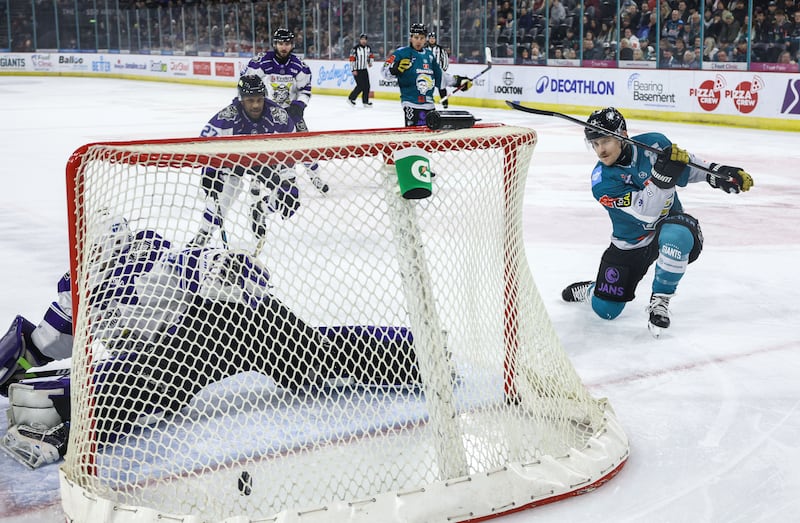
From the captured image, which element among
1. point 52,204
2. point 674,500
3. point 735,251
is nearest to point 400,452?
point 674,500

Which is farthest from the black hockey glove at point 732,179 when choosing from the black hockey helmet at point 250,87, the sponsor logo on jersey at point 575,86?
the sponsor logo on jersey at point 575,86

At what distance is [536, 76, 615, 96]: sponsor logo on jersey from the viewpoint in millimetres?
12867

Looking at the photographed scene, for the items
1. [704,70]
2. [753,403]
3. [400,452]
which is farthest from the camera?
[704,70]

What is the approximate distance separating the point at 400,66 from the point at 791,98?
194 inches

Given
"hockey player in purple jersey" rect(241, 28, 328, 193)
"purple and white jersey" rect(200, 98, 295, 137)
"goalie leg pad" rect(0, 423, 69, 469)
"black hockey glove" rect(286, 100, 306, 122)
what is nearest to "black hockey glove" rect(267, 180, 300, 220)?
"goalie leg pad" rect(0, 423, 69, 469)

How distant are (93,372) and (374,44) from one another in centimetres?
1679

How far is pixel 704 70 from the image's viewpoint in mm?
11688

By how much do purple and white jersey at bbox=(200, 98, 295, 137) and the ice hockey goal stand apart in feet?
7.80

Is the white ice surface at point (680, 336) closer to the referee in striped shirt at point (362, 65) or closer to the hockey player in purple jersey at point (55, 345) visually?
the hockey player in purple jersey at point (55, 345)

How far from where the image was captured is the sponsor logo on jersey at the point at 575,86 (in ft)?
42.2

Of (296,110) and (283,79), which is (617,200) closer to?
(296,110)

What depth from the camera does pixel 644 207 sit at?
145 inches

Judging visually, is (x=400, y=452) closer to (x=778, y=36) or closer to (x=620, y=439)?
(x=620, y=439)

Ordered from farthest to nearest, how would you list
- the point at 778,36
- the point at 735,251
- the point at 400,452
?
the point at 778,36, the point at 735,251, the point at 400,452
